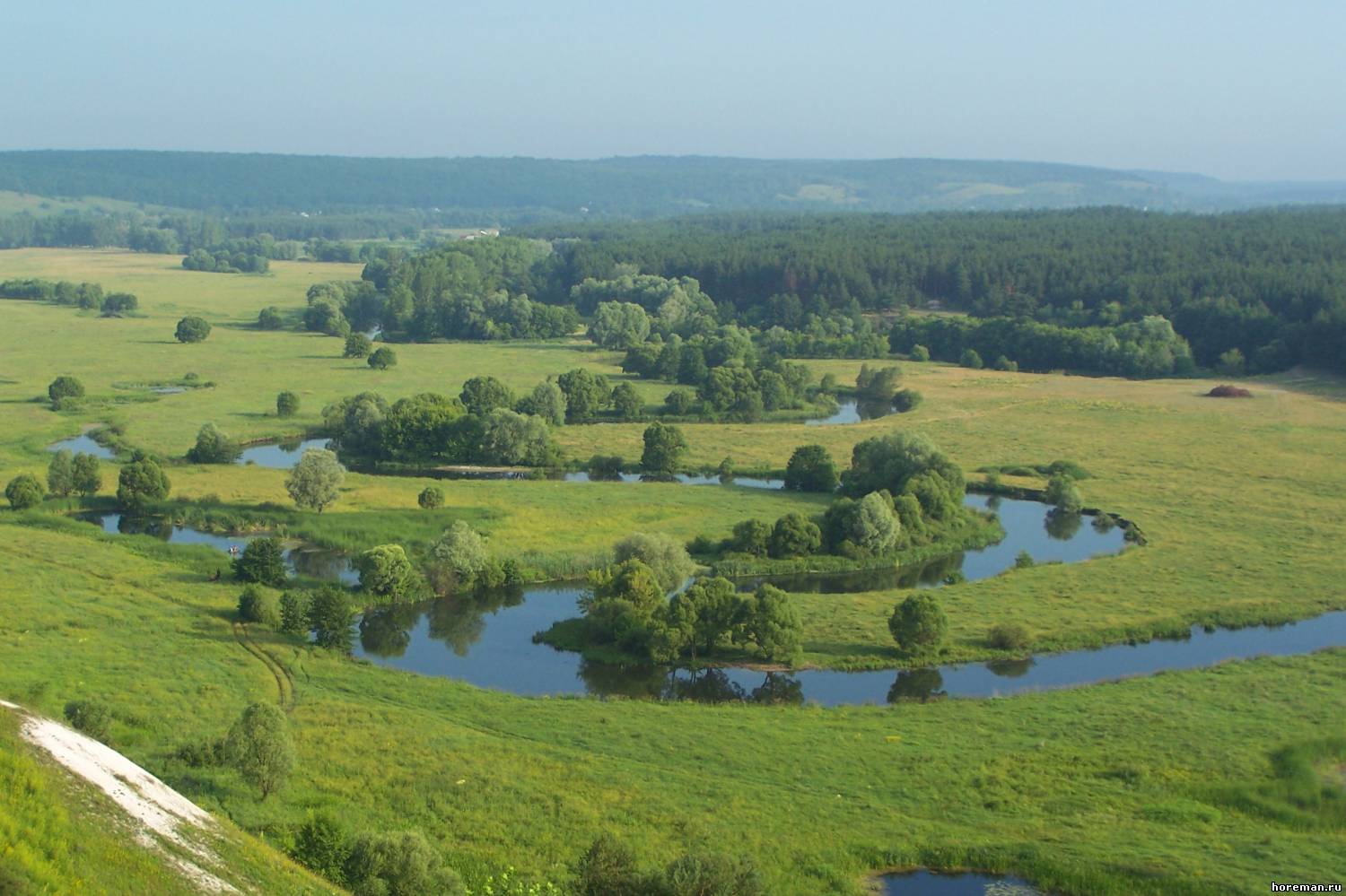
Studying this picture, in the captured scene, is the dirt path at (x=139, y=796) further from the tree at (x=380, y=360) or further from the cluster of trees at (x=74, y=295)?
the cluster of trees at (x=74, y=295)

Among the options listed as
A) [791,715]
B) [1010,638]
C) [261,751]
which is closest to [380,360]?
[1010,638]

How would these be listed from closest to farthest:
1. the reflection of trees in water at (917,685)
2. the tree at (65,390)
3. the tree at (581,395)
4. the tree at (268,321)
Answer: the reflection of trees in water at (917,685) → the tree at (65,390) → the tree at (581,395) → the tree at (268,321)

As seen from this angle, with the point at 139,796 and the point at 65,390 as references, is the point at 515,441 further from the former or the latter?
the point at 139,796

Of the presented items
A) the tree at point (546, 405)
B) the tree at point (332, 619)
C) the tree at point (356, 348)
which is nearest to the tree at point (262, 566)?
the tree at point (332, 619)

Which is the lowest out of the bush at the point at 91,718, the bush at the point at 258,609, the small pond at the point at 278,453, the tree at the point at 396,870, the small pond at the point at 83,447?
the small pond at the point at 278,453

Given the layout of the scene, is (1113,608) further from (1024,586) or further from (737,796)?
(737,796)

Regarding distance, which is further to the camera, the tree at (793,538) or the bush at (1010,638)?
the tree at (793,538)

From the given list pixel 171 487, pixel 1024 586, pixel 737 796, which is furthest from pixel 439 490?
pixel 737 796

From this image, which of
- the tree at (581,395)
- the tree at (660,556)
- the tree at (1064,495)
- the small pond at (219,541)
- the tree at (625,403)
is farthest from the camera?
the tree at (625,403)
